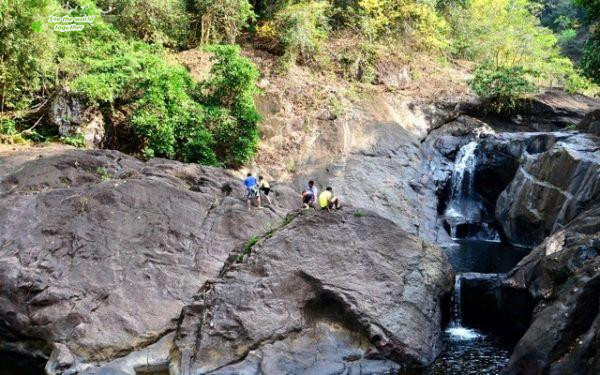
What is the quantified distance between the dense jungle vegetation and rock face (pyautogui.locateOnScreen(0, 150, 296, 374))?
16.2 ft

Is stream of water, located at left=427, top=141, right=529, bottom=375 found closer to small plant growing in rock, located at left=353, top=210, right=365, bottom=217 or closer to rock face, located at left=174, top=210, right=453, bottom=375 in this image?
rock face, located at left=174, top=210, right=453, bottom=375

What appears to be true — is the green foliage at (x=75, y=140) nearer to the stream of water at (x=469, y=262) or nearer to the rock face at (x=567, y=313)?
the stream of water at (x=469, y=262)

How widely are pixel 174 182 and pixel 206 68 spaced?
11.0m

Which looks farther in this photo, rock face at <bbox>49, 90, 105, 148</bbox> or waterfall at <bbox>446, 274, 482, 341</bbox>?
rock face at <bbox>49, 90, 105, 148</bbox>

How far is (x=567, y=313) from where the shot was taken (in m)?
10.2

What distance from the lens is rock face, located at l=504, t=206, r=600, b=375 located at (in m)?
9.34

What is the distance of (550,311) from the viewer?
1079 cm

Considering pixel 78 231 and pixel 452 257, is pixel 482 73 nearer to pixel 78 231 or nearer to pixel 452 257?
pixel 452 257

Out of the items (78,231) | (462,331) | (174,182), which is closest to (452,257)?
(462,331)

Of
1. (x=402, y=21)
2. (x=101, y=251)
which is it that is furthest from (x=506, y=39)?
(x=101, y=251)

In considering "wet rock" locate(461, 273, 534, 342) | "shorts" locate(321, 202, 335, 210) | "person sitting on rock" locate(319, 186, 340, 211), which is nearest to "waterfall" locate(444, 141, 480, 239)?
"wet rock" locate(461, 273, 534, 342)

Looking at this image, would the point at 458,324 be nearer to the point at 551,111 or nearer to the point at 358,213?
the point at 358,213

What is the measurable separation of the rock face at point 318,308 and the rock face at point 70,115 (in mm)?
11848

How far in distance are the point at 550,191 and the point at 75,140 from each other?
19662 mm
